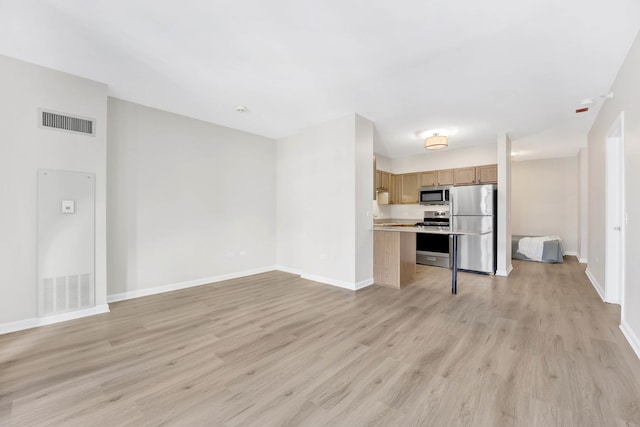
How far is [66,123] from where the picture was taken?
3006 mm

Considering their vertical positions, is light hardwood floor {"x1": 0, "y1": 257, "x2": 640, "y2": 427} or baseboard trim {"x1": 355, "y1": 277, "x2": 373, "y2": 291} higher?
baseboard trim {"x1": 355, "y1": 277, "x2": 373, "y2": 291}

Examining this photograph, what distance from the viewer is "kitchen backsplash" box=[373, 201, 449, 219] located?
675cm

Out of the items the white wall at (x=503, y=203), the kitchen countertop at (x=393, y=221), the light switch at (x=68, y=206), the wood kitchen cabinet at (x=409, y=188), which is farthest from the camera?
the kitchen countertop at (x=393, y=221)

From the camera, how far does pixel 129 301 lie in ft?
11.8

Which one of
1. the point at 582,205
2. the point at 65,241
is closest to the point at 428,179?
the point at 582,205

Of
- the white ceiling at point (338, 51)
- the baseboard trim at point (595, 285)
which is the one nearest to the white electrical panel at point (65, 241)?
the white ceiling at point (338, 51)

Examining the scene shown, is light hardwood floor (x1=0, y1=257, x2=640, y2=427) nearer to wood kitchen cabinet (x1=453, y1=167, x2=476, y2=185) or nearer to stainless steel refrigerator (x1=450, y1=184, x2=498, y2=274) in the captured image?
stainless steel refrigerator (x1=450, y1=184, x2=498, y2=274)

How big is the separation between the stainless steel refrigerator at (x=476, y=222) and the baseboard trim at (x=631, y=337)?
2495 mm

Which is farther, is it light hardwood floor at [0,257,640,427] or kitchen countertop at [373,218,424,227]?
kitchen countertop at [373,218,424,227]

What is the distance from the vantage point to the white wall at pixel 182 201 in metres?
3.70

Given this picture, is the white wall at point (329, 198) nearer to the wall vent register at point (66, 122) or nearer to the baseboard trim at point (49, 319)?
the baseboard trim at point (49, 319)

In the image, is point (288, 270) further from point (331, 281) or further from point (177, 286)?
point (177, 286)

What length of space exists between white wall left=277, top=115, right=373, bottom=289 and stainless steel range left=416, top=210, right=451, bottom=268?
7.28 ft

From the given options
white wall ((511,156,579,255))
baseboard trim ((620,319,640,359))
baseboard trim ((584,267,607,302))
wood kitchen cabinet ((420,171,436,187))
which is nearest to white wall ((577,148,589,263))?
white wall ((511,156,579,255))
